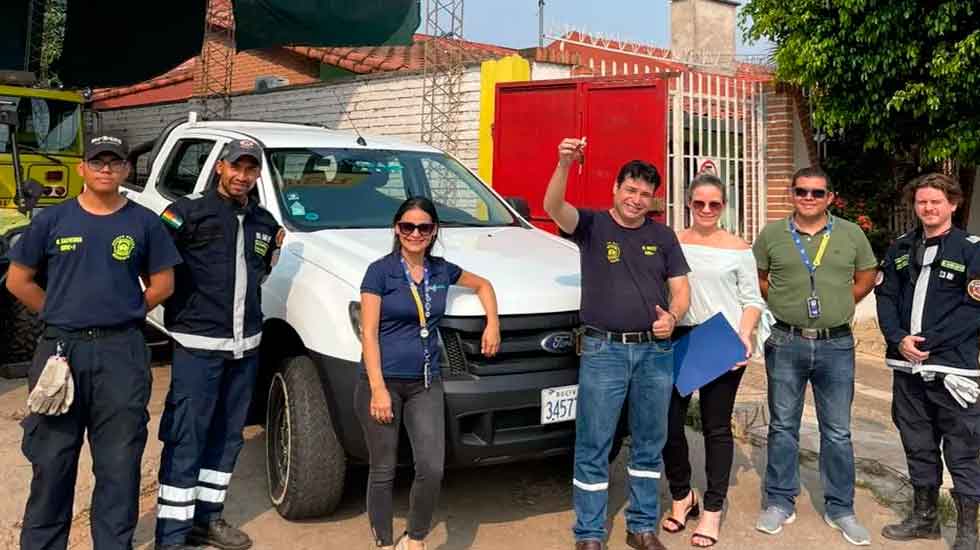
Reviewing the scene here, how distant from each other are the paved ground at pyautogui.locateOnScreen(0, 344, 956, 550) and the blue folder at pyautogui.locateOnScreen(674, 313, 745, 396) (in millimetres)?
767

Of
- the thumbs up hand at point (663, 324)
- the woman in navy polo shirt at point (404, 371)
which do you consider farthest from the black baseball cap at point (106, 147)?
the thumbs up hand at point (663, 324)

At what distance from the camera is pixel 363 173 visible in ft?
16.3

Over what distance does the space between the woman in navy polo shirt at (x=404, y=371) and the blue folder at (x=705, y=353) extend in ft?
3.66

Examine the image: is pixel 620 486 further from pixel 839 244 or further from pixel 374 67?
pixel 374 67

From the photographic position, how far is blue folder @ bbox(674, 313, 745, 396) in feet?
12.4

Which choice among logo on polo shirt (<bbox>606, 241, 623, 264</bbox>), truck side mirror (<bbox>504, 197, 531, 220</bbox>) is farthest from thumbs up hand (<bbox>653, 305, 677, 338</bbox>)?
truck side mirror (<bbox>504, 197, 531, 220</bbox>)

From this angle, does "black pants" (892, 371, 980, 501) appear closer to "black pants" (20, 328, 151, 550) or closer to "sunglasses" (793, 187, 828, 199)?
"sunglasses" (793, 187, 828, 199)

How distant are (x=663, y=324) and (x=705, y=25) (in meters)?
11.5

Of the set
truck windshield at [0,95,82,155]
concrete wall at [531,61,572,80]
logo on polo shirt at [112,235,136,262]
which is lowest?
logo on polo shirt at [112,235,136,262]

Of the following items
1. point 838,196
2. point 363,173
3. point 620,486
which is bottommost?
point 620,486

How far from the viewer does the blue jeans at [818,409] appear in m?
3.99

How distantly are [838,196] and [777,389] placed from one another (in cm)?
674

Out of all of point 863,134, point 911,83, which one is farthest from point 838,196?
point 911,83

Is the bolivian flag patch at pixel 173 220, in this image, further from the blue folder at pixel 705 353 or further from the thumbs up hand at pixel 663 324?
the blue folder at pixel 705 353
